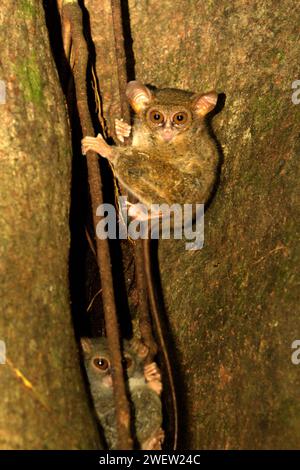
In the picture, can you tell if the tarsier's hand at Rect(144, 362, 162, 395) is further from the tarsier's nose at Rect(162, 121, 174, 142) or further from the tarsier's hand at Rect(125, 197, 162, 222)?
the tarsier's nose at Rect(162, 121, 174, 142)

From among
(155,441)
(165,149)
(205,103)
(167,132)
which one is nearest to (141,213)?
(165,149)

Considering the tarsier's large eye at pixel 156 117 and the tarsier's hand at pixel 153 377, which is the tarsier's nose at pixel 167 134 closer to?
the tarsier's large eye at pixel 156 117

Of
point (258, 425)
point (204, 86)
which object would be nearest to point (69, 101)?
point (204, 86)

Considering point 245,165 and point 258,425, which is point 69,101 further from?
point 258,425

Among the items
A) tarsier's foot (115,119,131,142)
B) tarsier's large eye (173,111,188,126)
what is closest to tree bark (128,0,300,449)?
tarsier's large eye (173,111,188,126)

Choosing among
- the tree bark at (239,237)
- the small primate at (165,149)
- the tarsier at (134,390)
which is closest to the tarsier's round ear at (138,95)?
the small primate at (165,149)
